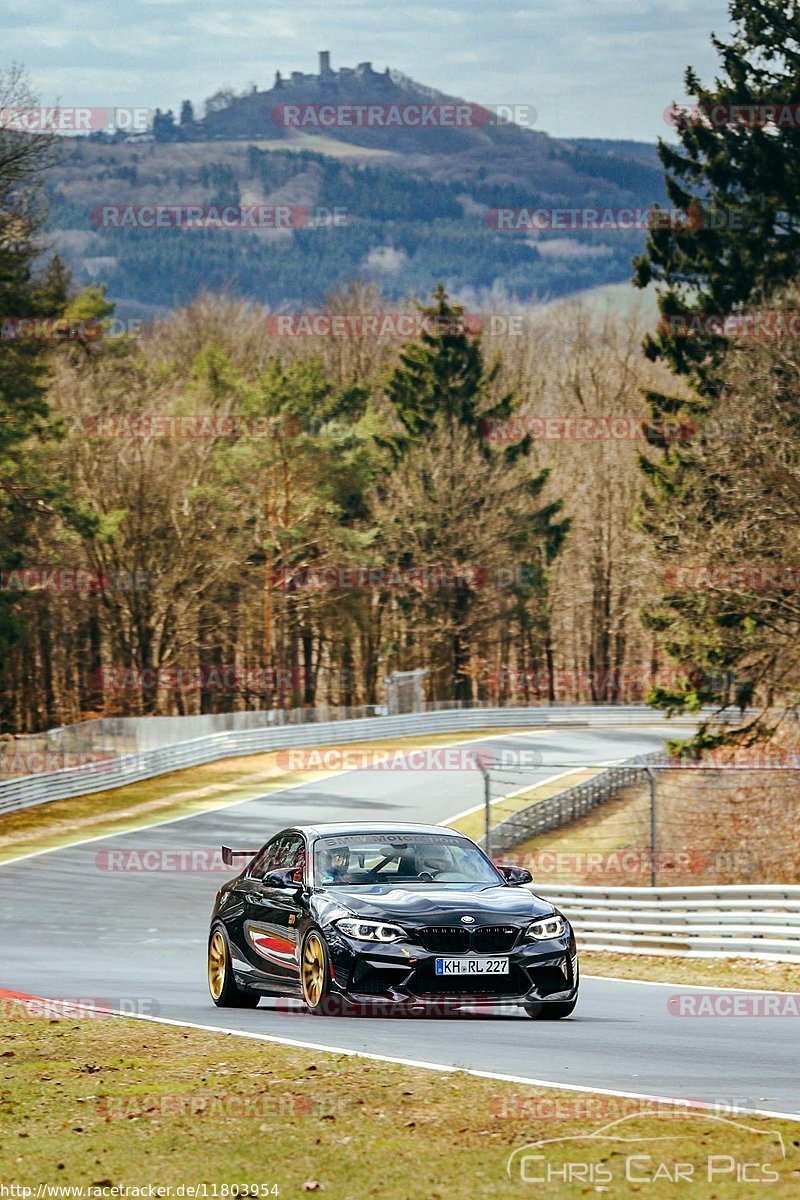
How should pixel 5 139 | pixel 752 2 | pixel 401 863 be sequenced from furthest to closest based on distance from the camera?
1. pixel 5 139
2. pixel 752 2
3. pixel 401 863

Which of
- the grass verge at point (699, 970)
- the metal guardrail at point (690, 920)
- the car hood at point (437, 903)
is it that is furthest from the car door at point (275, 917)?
the metal guardrail at point (690, 920)

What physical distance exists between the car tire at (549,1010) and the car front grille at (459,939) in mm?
984

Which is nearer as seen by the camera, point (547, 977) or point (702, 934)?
point (547, 977)

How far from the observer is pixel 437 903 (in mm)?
11859

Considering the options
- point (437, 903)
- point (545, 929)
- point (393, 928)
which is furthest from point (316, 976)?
point (545, 929)

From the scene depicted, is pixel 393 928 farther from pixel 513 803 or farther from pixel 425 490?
pixel 425 490

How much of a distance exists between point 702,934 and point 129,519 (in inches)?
1852

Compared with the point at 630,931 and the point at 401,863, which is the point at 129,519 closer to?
the point at 630,931

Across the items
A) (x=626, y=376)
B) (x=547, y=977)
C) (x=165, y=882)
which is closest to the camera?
(x=547, y=977)

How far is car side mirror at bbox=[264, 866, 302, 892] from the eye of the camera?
1268cm

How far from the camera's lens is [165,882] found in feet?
108

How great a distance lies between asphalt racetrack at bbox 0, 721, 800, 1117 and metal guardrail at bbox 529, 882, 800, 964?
35.1 inches

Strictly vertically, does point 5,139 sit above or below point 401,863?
above

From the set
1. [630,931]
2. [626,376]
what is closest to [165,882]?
[630,931]
